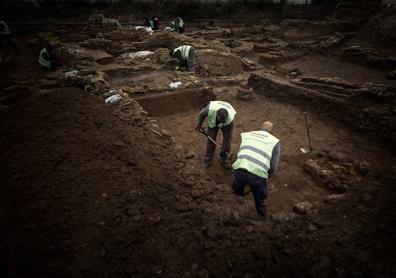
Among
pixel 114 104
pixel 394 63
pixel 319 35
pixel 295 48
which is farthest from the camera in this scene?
pixel 319 35

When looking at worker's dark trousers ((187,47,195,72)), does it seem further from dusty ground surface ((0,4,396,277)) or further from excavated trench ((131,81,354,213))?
excavated trench ((131,81,354,213))

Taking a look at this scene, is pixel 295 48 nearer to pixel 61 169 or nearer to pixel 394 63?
pixel 394 63

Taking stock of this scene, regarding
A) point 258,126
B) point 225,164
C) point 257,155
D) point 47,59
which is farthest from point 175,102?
point 47,59

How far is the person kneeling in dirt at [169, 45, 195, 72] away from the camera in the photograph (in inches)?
320

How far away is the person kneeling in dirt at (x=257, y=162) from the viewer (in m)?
3.29

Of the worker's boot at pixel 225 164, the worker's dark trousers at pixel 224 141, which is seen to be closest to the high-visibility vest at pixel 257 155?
the worker's dark trousers at pixel 224 141

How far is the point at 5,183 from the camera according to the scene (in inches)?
118

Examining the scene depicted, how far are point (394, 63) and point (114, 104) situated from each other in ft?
32.2

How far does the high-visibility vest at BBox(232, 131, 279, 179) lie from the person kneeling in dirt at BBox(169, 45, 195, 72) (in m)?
5.69

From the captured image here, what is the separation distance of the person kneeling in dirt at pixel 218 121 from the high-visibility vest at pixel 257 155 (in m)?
1.12

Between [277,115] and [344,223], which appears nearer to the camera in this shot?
[344,223]

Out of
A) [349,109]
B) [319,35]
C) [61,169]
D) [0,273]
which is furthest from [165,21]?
[0,273]

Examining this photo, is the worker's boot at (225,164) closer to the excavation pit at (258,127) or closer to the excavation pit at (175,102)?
the excavation pit at (258,127)

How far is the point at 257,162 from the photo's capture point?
10.8ft
